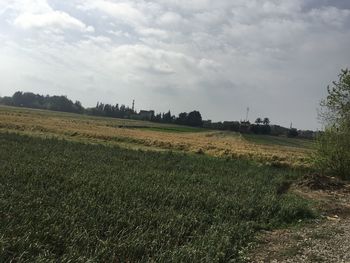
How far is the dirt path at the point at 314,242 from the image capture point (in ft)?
33.8

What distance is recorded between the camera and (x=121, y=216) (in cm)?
1074

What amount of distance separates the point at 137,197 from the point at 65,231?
5.08 meters

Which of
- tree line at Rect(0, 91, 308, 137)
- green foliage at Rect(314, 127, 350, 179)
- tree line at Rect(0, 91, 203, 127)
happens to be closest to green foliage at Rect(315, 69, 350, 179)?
green foliage at Rect(314, 127, 350, 179)

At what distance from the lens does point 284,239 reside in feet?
39.8

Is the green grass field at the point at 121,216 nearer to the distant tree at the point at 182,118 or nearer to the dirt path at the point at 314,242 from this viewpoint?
the dirt path at the point at 314,242

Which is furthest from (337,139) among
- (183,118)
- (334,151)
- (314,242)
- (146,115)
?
(146,115)

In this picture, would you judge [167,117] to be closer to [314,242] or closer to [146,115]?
[146,115]

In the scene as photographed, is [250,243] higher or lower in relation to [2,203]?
lower

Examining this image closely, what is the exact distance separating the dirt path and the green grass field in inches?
21.2

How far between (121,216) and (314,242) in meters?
5.43

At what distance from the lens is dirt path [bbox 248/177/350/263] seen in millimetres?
10312

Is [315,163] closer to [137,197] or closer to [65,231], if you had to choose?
[137,197]

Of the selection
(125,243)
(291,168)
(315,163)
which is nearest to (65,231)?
(125,243)

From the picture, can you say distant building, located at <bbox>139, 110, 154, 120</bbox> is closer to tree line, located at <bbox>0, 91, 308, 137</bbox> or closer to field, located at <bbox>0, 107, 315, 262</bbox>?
tree line, located at <bbox>0, 91, 308, 137</bbox>
